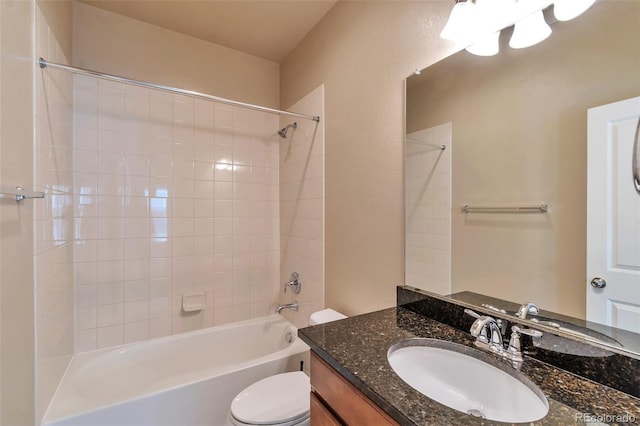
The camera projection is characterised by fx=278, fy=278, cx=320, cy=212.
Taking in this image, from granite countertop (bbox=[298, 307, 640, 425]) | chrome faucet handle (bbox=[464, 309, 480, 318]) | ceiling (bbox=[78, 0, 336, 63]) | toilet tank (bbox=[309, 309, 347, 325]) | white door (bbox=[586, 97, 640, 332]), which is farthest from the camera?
ceiling (bbox=[78, 0, 336, 63])

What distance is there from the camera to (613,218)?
2.37ft

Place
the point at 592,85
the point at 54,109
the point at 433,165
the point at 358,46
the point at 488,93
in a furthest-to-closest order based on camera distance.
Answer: the point at 358,46 → the point at 54,109 → the point at 433,165 → the point at 488,93 → the point at 592,85

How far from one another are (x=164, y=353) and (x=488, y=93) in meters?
2.53

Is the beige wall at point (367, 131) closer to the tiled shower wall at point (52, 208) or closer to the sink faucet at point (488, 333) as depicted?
the sink faucet at point (488, 333)

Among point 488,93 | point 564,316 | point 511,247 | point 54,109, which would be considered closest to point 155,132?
point 54,109

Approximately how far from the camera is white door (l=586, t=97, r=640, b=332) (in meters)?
0.69

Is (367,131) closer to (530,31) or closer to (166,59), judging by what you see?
(530,31)

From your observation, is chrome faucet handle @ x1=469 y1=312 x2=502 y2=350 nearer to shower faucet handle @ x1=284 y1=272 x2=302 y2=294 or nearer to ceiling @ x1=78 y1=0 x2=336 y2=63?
shower faucet handle @ x1=284 y1=272 x2=302 y2=294

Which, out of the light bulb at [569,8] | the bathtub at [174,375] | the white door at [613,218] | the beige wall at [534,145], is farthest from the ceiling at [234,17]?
the bathtub at [174,375]

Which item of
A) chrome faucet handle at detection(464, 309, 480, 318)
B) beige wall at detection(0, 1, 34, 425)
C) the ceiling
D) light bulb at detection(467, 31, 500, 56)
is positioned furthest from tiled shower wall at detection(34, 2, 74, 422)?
light bulb at detection(467, 31, 500, 56)

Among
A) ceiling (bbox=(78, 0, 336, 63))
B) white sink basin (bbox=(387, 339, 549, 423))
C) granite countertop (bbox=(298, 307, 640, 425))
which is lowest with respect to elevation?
white sink basin (bbox=(387, 339, 549, 423))

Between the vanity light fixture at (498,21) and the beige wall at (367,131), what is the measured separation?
130 millimetres

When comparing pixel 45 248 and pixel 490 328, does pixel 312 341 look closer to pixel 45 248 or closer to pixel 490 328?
pixel 490 328

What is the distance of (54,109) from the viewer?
5.02ft
